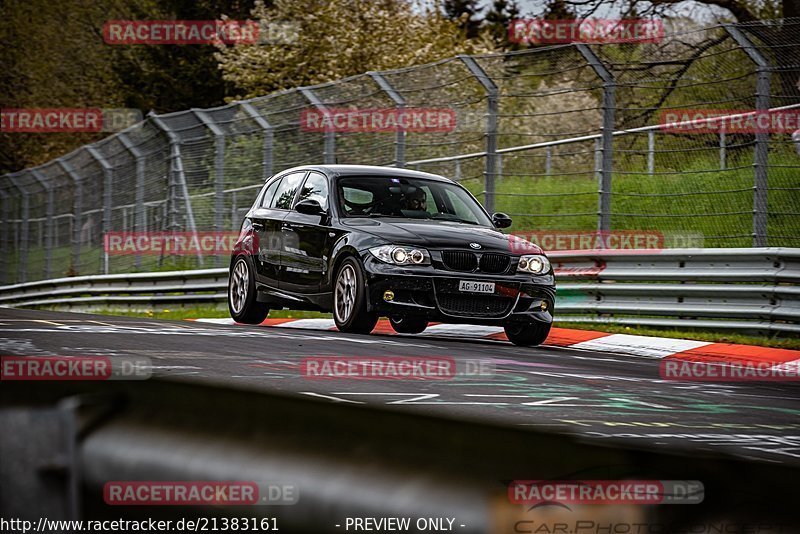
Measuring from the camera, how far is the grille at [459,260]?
36.4 ft

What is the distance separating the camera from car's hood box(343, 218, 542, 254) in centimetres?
1116

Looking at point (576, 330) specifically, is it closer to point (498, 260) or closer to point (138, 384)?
point (498, 260)

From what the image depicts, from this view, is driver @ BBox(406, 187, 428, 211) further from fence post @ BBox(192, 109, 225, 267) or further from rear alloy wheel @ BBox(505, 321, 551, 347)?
fence post @ BBox(192, 109, 225, 267)

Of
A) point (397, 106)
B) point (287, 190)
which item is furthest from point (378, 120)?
A: point (287, 190)

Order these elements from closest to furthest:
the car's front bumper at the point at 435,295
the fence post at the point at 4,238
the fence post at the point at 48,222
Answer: the car's front bumper at the point at 435,295 < the fence post at the point at 48,222 < the fence post at the point at 4,238

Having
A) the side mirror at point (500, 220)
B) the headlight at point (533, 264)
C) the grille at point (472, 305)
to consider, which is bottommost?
the grille at point (472, 305)

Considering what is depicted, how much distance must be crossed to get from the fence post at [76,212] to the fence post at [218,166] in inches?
291

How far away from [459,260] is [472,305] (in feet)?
1.34

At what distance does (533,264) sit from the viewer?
11.5 meters

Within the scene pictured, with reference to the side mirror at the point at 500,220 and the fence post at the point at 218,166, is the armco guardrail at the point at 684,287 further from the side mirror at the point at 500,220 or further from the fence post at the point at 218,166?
the fence post at the point at 218,166

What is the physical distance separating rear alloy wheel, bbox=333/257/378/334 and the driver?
3.90 feet

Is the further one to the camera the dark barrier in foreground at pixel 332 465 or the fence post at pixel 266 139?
the fence post at pixel 266 139

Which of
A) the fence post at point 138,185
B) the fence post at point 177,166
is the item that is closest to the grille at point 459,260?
the fence post at point 177,166

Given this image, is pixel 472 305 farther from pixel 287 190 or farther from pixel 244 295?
pixel 244 295
